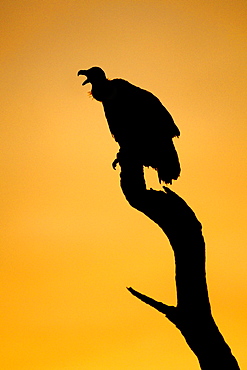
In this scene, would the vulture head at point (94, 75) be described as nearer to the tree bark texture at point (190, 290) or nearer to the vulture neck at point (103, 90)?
the vulture neck at point (103, 90)

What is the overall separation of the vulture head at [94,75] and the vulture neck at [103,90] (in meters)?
0.04

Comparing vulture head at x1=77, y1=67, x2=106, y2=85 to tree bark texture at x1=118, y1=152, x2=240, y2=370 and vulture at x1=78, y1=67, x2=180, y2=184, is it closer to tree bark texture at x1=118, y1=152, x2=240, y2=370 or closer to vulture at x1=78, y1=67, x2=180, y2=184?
vulture at x1=78, y1=67, x2=180, y2=184

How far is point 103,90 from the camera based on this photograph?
301 inches

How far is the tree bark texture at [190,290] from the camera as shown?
176 inches

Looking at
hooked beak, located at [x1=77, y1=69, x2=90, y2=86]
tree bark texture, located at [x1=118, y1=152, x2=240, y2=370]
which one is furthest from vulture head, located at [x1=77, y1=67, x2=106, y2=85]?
tree bark texture, located at [x1=118, y1=152, x2=240, y2=370]

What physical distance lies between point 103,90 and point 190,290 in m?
3.95

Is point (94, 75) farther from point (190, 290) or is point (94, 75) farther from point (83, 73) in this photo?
point (190, 290)

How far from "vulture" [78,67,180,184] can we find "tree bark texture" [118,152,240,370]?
1.65 meters

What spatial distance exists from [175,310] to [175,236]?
0.68 meters

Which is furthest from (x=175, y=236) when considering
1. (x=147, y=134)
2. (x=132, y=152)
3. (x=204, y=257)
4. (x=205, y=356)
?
(x=147, y=134)

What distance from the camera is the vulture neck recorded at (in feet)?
24.5

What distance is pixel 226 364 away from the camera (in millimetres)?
4402

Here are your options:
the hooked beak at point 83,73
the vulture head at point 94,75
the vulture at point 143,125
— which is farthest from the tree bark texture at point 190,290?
the hooked beak at point 83,73

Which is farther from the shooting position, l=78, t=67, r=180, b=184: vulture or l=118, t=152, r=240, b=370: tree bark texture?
l=78, t=67, r=180, b=184: vulture
